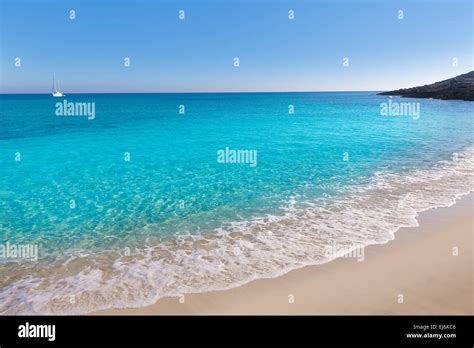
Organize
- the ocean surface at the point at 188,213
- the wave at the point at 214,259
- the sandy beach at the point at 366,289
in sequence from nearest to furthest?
the sandy beach at the point at 366,289 < the wave at the point at 214,259 < the ocean surface at the point at 188,213

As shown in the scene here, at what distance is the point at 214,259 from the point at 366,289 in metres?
3.63

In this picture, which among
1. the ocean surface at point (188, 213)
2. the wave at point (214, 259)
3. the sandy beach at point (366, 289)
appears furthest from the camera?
the ocean surface at point (188, 213)

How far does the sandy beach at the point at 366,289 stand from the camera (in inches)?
235

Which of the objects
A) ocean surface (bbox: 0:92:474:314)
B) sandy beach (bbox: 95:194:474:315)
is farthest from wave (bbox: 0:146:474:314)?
sandy beach (bbox: 95:194:474:315)

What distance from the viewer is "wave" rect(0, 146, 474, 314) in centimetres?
651

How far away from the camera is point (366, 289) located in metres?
6.49

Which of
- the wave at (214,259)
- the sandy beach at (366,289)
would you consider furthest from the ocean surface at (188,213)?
the sandy beach at (366,289)

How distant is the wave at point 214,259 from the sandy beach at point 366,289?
0.35m

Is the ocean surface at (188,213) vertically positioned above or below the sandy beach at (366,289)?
above

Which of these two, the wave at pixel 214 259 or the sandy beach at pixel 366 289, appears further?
the wave at pixel 214 259

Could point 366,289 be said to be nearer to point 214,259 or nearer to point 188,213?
point 214,259

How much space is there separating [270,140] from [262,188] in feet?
53.0

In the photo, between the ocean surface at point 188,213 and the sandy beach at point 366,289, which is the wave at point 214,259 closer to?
the ocean surface at point 188,213
